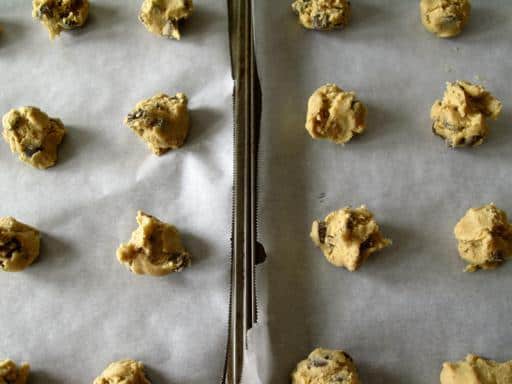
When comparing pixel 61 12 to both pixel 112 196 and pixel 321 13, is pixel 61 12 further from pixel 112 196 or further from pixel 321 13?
pixel 321 13

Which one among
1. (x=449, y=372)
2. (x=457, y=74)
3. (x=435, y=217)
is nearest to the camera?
(x=449, y=372)

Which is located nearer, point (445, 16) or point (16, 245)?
point (16, 245)

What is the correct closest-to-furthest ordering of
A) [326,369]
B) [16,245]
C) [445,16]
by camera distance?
1. [326,369]
2. [16,245]
3. [445,16]

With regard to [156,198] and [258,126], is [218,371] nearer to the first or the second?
[156,198]

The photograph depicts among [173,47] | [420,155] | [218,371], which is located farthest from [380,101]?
[218,371]

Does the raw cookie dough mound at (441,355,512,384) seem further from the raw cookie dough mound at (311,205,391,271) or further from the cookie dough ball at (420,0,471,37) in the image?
the cookie dough ball at (420,0,471,37)

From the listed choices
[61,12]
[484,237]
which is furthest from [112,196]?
[484,237]

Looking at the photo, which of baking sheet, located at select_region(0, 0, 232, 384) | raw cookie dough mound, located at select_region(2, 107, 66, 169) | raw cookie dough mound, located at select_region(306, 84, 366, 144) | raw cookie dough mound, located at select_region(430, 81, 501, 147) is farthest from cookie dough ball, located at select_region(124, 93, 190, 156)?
raw cookie dough mound, located at select_region(430, 81, 501, 147)

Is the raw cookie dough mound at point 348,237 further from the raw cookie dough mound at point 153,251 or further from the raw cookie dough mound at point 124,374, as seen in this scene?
the raw cookie dough mound at point 124,374
